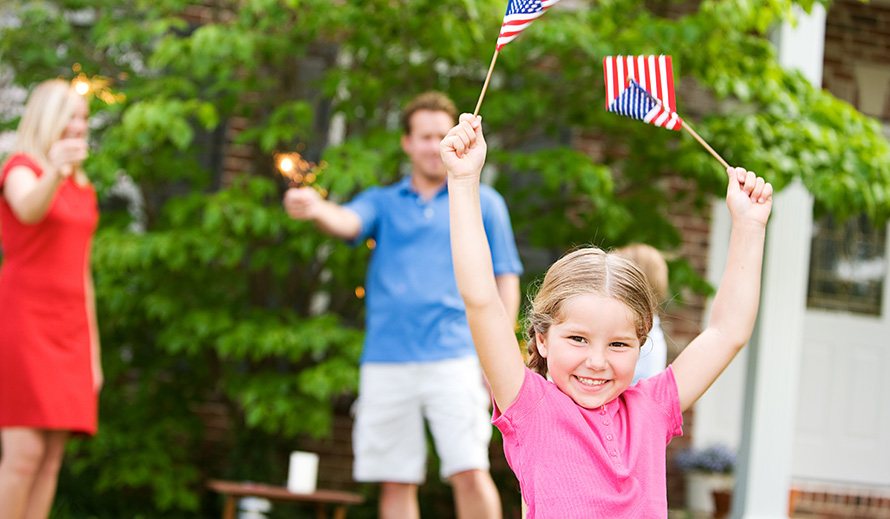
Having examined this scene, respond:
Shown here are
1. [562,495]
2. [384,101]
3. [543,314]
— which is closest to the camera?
[562,495]

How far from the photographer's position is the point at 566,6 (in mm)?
5383

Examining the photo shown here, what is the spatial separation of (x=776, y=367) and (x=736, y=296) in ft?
10.9

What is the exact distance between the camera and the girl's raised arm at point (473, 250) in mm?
1482

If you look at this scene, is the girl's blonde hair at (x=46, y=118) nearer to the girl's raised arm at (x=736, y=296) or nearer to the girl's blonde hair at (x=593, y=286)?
the girl's blonde hair at (x=593, y=286)

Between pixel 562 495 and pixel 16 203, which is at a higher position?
pixel 16 203

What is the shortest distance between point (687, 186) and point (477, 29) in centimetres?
226

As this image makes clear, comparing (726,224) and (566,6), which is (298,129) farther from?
(726,224)

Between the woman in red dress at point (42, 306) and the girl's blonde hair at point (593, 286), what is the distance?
2.08 m

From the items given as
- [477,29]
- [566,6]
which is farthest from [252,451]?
[566,6]

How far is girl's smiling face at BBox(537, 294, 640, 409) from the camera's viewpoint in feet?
5.11

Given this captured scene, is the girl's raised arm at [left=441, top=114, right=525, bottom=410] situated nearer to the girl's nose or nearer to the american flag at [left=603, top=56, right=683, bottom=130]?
the girl's nose

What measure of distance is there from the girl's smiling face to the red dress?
2300 mm

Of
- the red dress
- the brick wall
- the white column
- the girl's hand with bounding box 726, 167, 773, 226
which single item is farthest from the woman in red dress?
the brick wall

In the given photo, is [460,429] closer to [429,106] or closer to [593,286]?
[429,106]
